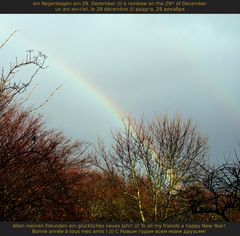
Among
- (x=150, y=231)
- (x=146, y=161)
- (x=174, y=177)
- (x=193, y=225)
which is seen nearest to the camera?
(x=150, y=231)

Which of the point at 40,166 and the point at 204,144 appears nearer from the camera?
the point at 40,166

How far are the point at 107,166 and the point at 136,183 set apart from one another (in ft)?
8.81

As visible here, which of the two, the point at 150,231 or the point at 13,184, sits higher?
the point at 13,184

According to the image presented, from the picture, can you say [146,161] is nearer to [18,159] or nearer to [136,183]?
[136,183]

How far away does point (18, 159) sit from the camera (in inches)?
158

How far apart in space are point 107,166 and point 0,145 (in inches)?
801

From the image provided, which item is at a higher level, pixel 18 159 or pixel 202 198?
pixel 18 159

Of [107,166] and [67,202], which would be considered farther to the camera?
[107,166]

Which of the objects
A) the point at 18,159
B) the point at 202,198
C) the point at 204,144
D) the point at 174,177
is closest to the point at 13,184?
the point at 18,159
